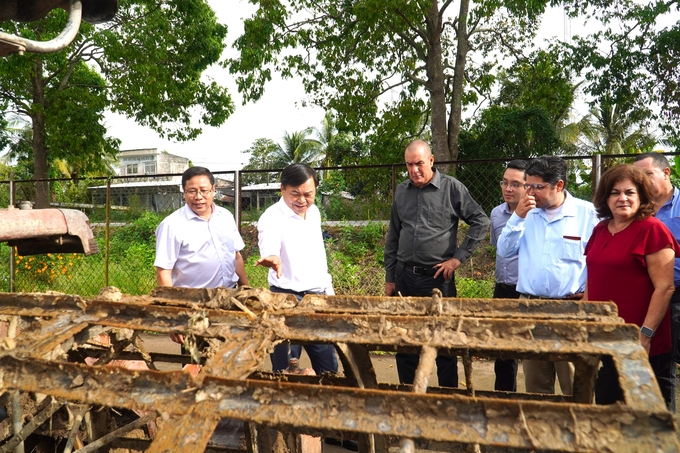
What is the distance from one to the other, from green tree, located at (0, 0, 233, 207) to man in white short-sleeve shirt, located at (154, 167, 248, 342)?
10349 millimetres

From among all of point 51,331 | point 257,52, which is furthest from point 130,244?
point 51,331

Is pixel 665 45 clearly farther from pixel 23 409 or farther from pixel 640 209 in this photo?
pixel 23 409

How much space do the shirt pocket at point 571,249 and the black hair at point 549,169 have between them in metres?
0.35

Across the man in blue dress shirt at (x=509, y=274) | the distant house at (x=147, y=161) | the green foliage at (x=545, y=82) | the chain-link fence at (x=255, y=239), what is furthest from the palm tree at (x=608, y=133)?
the distant house at (x=147, y=161)

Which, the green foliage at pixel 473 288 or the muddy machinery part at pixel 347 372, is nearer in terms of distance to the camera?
the muddy machinery part at pixel 347 372

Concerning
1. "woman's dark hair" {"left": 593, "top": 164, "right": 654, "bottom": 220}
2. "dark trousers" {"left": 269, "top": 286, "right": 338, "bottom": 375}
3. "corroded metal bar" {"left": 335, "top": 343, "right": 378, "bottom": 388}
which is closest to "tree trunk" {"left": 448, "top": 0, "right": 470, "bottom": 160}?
"dark trousers" {"left": 269, "top": 286, "right": 338, "bottom": 375}

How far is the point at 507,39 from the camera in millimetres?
14891

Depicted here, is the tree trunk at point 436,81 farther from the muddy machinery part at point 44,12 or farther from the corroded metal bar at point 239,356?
the corroded metal bar at point 239,356

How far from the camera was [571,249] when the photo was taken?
3242mm

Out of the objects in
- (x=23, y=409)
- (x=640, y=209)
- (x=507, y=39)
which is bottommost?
(x=23, y=409)

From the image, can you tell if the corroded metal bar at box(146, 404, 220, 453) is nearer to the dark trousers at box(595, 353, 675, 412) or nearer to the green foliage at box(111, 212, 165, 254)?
the dark trousers at box(595, 353, 675, 412)

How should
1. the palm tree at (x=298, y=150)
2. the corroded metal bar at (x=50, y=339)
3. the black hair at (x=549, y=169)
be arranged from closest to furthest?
the corroded metal bar at (x=50, y=339), the black hair at (x=549, y=169), the palm tree at (x=298, y=150)

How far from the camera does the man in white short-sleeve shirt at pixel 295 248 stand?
341cm

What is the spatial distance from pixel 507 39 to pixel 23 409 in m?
14.7
